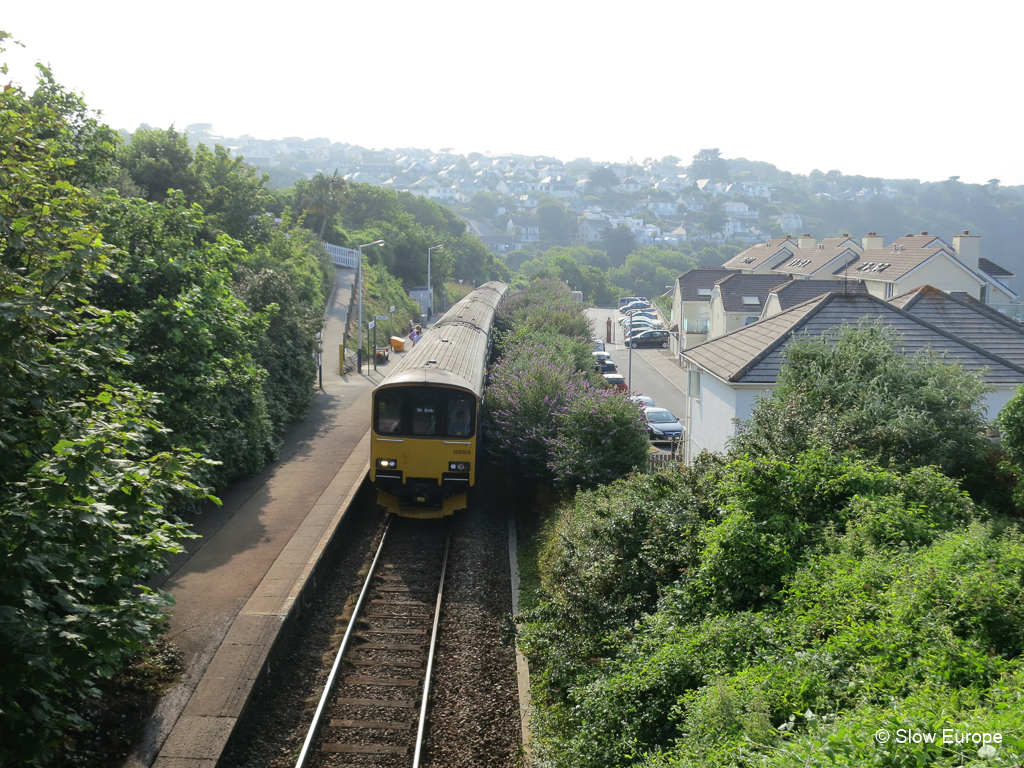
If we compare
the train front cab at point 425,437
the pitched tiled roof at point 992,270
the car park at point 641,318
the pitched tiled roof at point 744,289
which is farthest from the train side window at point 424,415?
the car park at point 641,318

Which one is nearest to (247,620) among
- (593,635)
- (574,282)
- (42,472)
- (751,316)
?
(593,635)

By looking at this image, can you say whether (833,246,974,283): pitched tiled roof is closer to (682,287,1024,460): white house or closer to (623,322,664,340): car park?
(623,322,664,340): car park

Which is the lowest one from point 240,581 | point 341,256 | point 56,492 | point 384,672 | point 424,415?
point 384,672

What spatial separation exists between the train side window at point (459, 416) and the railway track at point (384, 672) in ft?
7.21

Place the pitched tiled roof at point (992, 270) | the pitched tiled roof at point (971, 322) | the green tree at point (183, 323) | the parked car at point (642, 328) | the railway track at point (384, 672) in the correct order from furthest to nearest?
the parked car at point (642, 328) → the pitched tiled roof at point (992, 270) → the pitched tiled roof at point (971, 322) → the green tree at point (183, 323) → the railway track at point (384, 672)

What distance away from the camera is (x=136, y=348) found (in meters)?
13.4

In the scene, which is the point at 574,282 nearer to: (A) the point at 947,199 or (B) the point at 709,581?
(B) the point at 709,581

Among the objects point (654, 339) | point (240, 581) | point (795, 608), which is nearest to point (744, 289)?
point (654, 339)

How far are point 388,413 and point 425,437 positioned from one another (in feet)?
2.76

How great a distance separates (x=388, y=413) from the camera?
14.4 metres

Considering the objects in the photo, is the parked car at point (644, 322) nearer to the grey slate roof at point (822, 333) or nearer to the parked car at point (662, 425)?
the parked car at point (662, 425)

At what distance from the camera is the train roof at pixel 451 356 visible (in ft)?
47.4

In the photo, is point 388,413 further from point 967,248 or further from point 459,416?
point 967,248

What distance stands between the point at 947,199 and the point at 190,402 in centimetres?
22479
